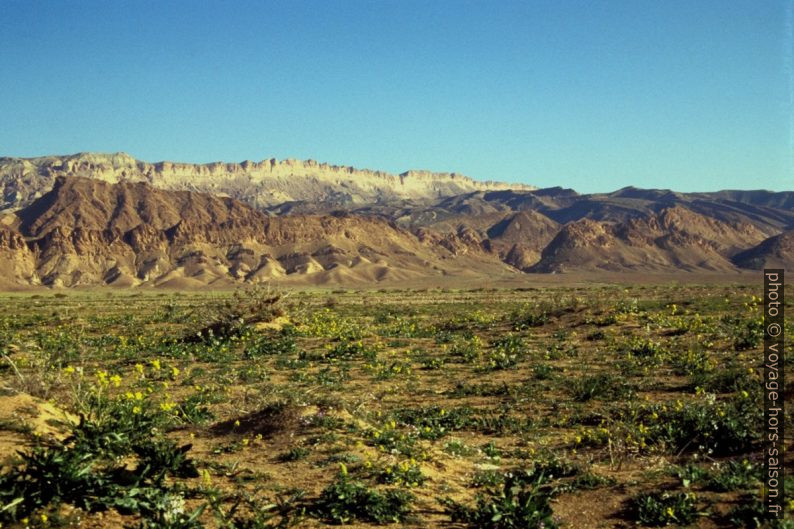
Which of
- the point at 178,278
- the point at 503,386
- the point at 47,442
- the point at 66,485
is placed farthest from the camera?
Answer: the point at 178,278

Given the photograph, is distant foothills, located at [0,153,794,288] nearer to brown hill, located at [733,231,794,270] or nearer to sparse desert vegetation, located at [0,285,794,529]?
brown hill, located at [733,231,794,270]

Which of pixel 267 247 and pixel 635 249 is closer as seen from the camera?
pixel 267 247

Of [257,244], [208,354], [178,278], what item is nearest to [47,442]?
[208,354]

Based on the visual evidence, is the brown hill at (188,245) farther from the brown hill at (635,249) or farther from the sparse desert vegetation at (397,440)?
the sparse desert vegetation at (397,440)

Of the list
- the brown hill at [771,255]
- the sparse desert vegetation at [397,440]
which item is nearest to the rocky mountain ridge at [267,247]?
the brown hill at [771,255]

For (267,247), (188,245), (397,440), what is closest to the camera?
(397,440)

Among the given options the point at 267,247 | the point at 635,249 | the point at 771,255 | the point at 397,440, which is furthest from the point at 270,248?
the point at 397,440

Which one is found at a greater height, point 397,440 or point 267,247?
point 267,247

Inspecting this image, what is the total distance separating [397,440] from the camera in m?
9.69

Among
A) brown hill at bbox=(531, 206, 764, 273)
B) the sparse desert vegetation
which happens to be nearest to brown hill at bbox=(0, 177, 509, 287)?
brown hill at bbox=(531, 206, 764, 273)

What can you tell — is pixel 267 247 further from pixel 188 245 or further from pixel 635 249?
pixel 635 249

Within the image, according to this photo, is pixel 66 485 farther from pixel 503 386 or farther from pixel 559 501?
pixel 503 386

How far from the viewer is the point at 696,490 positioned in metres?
7.61

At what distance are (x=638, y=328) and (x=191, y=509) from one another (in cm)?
1941
